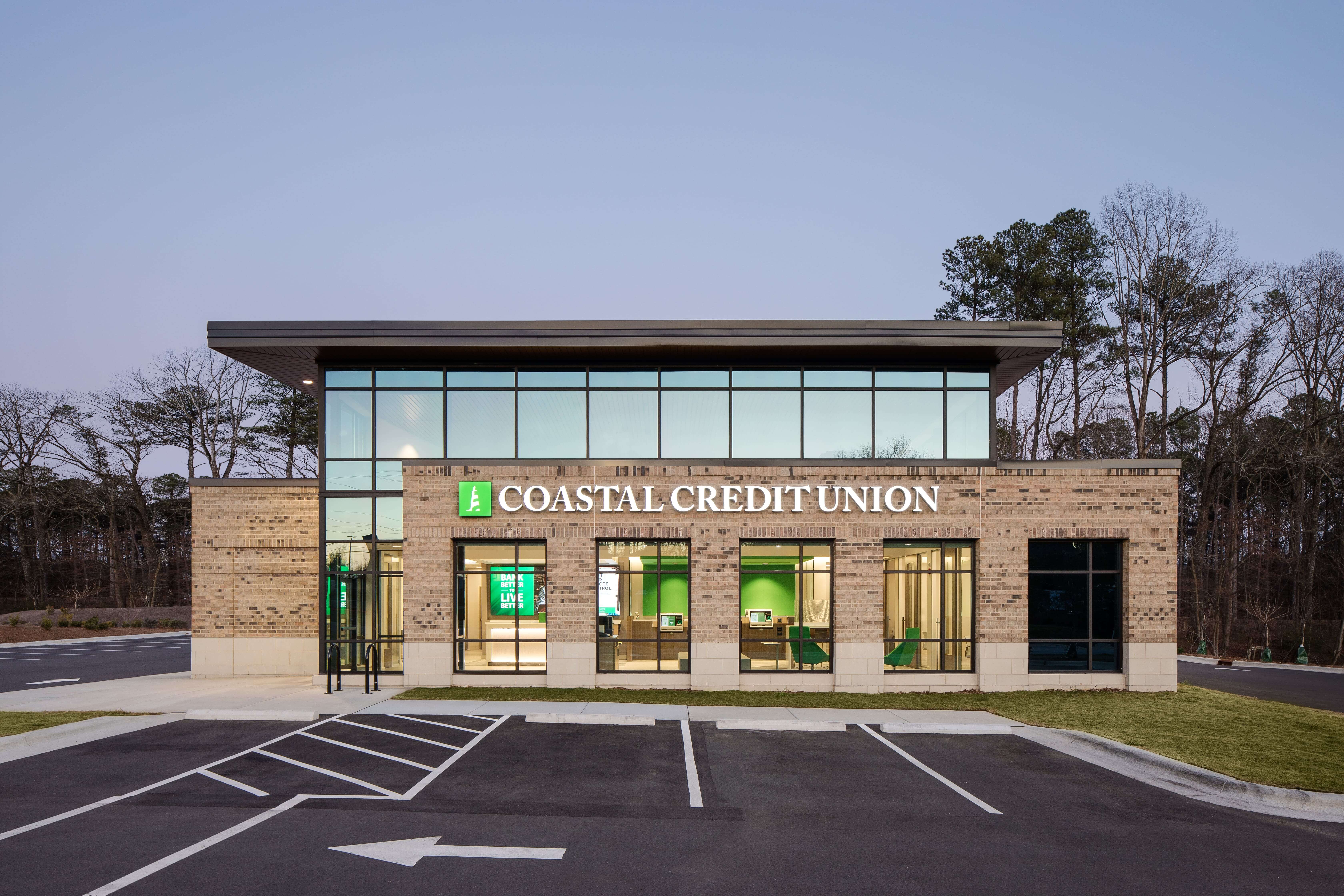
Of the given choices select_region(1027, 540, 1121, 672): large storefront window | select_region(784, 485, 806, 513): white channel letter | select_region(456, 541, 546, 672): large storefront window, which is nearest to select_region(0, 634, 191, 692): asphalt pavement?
select_region(456, 541, 546, 672): large storefront window

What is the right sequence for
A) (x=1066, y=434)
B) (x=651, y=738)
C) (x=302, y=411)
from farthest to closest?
1. (x=302, y=411)
2. (x=1066, y=434)
3. (x=651, y=738)

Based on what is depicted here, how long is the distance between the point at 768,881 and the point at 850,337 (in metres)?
13.1

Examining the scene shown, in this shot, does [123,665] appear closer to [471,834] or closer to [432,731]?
[432,731]

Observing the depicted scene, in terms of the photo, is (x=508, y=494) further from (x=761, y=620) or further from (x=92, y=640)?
(x=92, y=640)

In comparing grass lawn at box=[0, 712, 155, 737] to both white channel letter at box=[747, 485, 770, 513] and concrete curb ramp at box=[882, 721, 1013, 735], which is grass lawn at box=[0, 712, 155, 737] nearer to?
white channel letter at box=[747, 485, 770, 513]

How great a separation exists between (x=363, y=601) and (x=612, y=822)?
1257 cm

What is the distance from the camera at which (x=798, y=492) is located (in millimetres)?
17312

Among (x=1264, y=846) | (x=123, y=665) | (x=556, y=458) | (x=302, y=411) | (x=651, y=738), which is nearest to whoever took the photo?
(x=1264, y=846)

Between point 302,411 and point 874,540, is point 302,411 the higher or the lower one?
the higher one

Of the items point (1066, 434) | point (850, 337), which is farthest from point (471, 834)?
point (1066, 434)

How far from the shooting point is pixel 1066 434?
38.0 metres

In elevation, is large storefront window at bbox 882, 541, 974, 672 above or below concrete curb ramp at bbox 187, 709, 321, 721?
above

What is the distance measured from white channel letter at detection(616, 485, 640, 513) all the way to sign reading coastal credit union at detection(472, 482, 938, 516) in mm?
10

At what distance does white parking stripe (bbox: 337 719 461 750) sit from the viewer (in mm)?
11812
